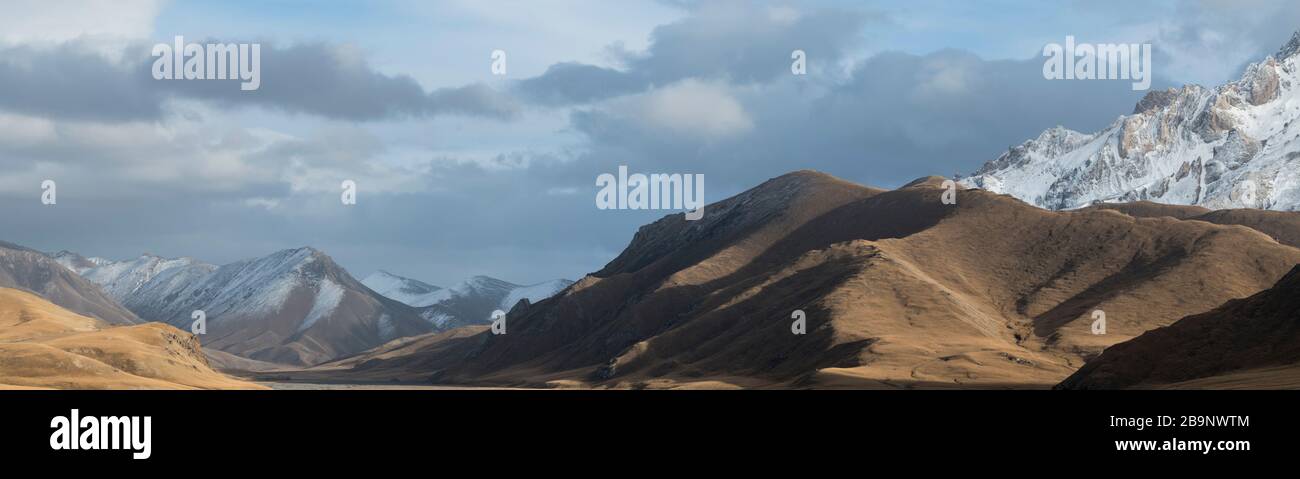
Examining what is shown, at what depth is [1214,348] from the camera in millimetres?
138625

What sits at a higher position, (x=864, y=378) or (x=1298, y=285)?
(x=1298, y=285)

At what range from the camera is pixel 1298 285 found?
145 metres

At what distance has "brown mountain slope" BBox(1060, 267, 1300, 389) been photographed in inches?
5256

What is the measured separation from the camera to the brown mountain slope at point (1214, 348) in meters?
134
